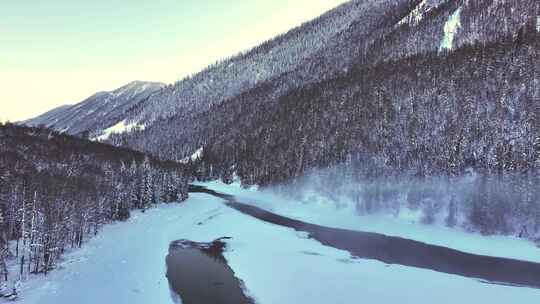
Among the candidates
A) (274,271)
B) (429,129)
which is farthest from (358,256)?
(429,129)

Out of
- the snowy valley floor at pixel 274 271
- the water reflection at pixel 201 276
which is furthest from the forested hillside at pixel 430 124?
the water reflection at pixel 201 276

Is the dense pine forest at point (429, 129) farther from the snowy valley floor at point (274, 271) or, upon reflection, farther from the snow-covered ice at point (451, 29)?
the snowy valley floor at point (274, 271)

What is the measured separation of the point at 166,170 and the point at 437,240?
72.3 m

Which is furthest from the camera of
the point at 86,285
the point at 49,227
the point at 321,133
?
the point at 321,133

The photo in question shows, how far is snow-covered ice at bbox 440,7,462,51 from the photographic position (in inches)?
6009

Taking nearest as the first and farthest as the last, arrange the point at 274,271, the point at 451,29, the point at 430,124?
the point at 274,271 < the point at 430,124 < the point at 451,29

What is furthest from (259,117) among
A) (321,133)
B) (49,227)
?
(49,227)

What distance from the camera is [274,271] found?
38.2m

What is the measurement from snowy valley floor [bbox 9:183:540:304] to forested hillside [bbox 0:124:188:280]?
8.23ft

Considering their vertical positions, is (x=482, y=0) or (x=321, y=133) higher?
(x=482, y=0)

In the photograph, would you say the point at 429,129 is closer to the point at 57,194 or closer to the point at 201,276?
the point at 201,276

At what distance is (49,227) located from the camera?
37.8 meters

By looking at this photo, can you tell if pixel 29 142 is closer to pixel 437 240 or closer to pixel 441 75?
pixel 437 240

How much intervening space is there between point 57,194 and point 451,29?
161m
